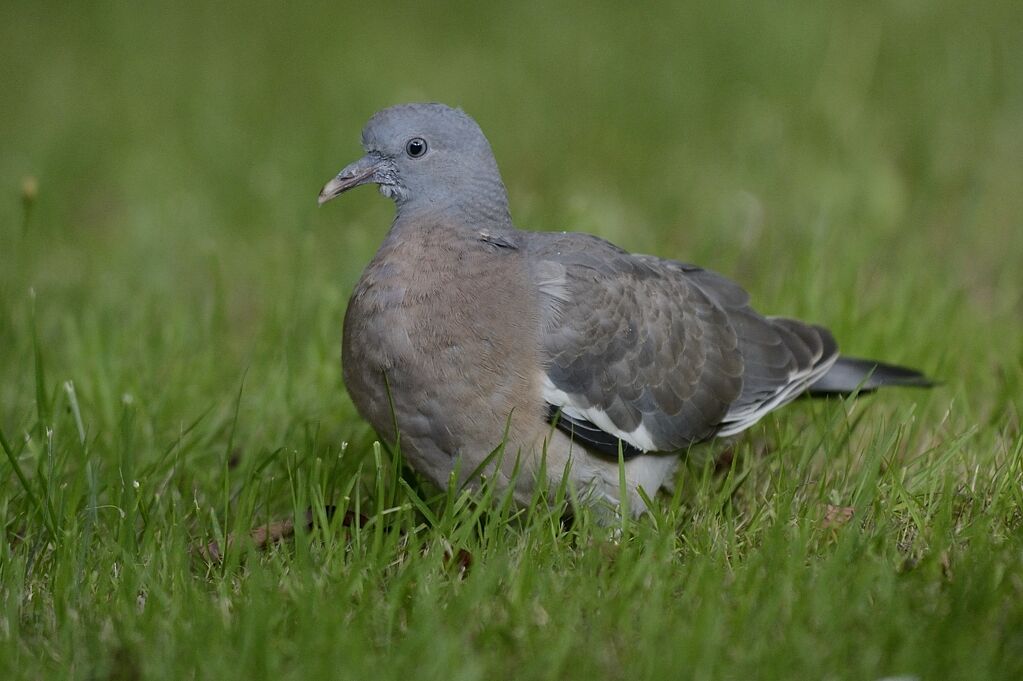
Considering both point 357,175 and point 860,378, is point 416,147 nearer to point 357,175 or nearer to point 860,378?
point 357,175

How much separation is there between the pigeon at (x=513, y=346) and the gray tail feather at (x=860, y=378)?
A: 73 millimetres

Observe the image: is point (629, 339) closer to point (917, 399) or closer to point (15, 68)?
point (917, 399)

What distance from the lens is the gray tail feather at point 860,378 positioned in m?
3.90

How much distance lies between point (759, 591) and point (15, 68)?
6.50 meters

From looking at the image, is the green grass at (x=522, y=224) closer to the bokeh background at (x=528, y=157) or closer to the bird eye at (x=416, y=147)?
the bokeh background at (x=528, y=157)

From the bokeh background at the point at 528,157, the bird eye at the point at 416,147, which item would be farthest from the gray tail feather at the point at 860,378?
the bird eye at the point at 416,147

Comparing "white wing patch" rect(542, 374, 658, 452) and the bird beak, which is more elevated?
the bird beak

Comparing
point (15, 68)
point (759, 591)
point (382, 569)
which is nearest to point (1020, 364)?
point (759, 591)

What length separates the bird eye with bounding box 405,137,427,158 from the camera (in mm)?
3520

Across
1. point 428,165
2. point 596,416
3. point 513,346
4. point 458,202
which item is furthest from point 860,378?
point 428,165

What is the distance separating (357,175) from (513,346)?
2.33 feet

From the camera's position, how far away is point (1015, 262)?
205 inches

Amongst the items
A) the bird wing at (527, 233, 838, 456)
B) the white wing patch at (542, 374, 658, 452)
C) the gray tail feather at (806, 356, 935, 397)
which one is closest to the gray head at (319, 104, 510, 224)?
the bird wing at (527, 233, 838, 456)

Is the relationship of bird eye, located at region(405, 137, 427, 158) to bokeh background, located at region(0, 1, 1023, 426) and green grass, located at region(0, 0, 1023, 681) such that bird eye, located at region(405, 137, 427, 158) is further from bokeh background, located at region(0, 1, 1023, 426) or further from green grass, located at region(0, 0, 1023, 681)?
bokeh background, located at region(0, 1, 1023, 426)
